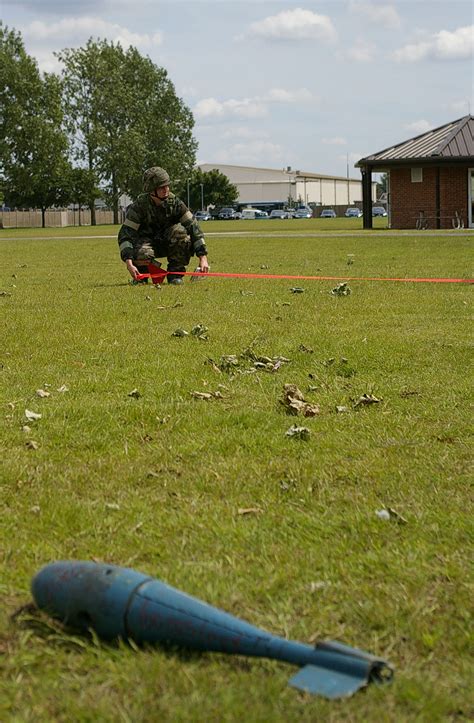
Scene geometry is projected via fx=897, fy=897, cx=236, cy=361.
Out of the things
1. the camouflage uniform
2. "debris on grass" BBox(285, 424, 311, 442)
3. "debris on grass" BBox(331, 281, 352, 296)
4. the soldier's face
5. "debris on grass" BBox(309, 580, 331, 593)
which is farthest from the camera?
the camouflage uniform

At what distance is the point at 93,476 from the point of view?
13.2 feet

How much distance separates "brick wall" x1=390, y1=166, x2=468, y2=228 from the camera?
3950cm

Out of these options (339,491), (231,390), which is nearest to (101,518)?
(339,491)

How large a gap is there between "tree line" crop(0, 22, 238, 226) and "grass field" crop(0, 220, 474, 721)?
70145 millimetres

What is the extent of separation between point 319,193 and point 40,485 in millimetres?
166613

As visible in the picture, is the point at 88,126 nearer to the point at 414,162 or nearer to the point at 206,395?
the point at 414,162

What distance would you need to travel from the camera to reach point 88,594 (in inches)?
98.1

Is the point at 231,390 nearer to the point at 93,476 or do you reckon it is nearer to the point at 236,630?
the point at 93,476

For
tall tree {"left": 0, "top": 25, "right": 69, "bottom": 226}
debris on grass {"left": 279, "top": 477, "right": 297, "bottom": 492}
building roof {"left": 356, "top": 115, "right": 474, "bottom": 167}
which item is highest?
tall tree {"left": 0, "top": 25, "right": 69, "bottom": 226}

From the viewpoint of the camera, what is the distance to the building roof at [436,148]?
125 feet

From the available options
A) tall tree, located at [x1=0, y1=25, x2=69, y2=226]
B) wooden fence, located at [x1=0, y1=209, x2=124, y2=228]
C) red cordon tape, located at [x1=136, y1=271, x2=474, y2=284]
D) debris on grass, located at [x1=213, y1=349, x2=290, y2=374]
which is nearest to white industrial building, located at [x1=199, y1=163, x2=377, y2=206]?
wooden fence, located at [x1=0, y1=209, x2=124, y2=228]

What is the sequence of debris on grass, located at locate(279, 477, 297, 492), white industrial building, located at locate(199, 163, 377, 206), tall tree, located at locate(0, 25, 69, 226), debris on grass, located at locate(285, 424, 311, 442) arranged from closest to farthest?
debris on grass, located at locate(279, 477, 297, 492) → debris on grass, located at locate(285, 424, 311, 442) → tall tree, located at locate(0, 25, 69, 226) → white industrial building, located at locate(199, 163, 377, 206)

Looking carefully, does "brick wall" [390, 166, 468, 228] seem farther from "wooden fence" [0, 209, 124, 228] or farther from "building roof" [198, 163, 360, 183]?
"building roof" [198, 163, 360, 183]

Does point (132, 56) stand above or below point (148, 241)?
above
